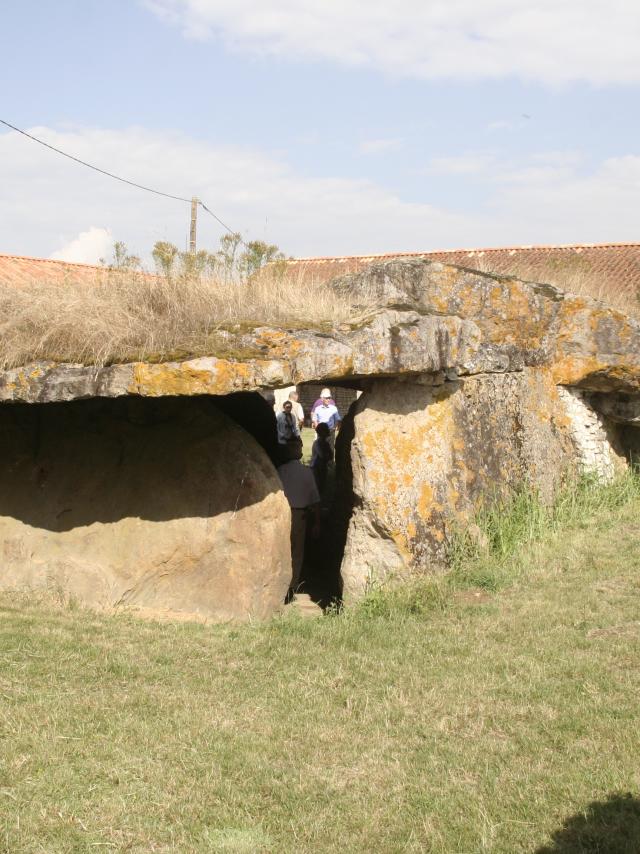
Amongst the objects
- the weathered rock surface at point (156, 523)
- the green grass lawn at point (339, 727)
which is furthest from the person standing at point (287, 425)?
the green grass lawn at point (339, 727)

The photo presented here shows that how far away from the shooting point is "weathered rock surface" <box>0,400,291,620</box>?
7055 mm

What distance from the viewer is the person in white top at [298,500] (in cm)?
880

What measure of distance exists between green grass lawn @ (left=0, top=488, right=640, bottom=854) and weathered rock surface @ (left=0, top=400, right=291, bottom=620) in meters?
0.41

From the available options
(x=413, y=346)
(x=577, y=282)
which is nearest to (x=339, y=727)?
(x=413, y=346)

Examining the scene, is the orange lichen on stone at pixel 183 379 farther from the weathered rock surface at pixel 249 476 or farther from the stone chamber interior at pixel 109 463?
the stone chamber interior at pixel 109 463

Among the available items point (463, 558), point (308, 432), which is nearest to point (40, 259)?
point (308, 432)

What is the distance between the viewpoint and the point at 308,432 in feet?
73.5

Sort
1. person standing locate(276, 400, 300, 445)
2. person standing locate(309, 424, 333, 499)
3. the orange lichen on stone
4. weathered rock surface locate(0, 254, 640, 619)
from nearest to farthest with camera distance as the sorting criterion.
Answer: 1. the orange lichen on stone
2. weathered rock surface locate(0, 254, 640, 619)
3. person standing locate(276, 400, 300, 445)
4. person standing locate(309, 424, 333, 499)

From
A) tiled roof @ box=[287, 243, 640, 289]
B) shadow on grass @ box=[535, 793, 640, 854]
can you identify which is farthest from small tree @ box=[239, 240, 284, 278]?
tiled roof @ box=[287, 243, 640, 289]

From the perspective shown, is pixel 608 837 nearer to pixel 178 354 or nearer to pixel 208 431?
pixel 178 354

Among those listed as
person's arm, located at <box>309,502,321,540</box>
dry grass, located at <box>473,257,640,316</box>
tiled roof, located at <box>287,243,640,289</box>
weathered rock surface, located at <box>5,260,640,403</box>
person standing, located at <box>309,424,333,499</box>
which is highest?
tiled roof, located at <box>287,243,640,289</box>

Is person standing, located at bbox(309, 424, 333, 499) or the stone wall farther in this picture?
person standing, located at bbox(309, 424, 333, 499)

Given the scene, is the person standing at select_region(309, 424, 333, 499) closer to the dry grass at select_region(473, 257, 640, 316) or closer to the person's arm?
the person's arm

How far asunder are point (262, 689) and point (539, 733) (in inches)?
64.2
